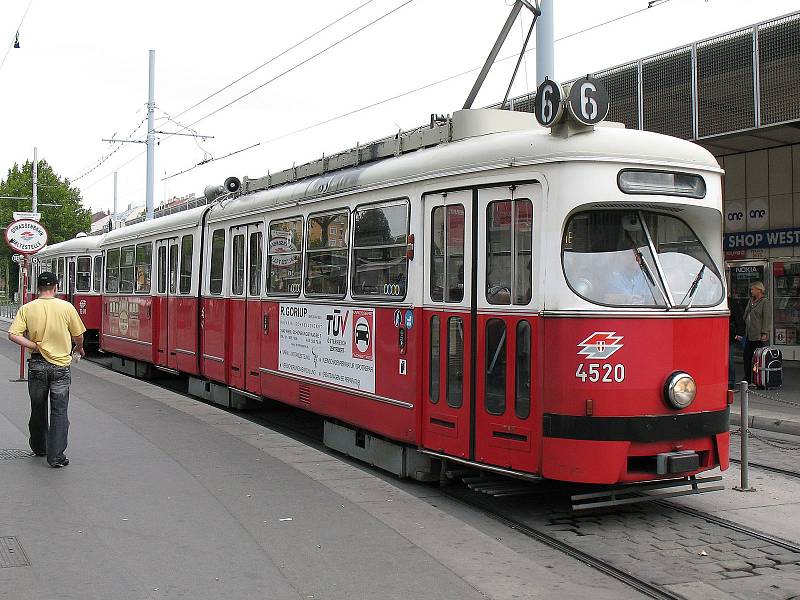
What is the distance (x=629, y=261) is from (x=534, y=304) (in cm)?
77

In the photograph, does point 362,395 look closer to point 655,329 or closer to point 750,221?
point 655,329

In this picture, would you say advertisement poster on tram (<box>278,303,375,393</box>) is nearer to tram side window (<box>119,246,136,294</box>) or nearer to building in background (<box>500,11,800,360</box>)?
tram side window (<box>119,246,136,294</box>)

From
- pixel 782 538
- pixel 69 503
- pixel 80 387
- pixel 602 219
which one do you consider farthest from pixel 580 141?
pixel 80 387

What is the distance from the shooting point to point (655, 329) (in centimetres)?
670

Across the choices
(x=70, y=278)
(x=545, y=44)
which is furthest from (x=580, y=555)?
(x=70, y=278)

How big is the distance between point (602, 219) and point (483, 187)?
97cm

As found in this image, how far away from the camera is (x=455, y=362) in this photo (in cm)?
748

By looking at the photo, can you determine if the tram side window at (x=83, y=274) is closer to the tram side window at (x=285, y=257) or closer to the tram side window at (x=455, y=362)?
the tram side window at (x=285, y=257)

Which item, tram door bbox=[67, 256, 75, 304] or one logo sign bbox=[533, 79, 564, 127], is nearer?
one logo sign bbox=[533, 79, 564, 127]

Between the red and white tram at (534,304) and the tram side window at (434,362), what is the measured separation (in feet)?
0.05

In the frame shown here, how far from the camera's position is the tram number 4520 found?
6605 millimetres

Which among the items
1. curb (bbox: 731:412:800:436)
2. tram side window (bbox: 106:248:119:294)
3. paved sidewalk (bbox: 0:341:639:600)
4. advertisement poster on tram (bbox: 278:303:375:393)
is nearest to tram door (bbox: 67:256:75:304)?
tram side window (bbox: 106:248:119:294)

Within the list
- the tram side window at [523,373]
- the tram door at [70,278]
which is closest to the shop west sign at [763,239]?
the tram side window at [523,373]

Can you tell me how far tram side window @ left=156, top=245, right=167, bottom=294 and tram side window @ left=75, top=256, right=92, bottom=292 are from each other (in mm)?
8494
